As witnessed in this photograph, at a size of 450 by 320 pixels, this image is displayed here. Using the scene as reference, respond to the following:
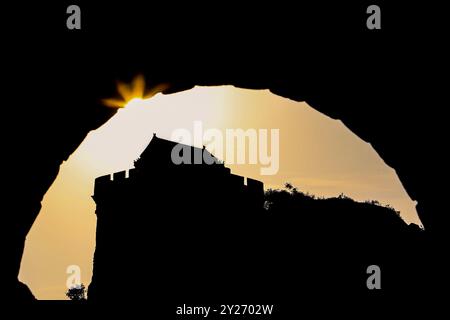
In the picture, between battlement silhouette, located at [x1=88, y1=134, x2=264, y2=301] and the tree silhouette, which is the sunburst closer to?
battlement silhouette, located at [x1=88, y1=134, x2=264, y2=301]

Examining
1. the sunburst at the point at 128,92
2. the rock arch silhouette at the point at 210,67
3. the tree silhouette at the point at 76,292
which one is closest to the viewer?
the rock arch silhouette at the point at 210,67

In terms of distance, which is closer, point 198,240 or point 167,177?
point 198,240

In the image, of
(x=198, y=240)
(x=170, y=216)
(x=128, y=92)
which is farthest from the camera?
(x=170, y=216)

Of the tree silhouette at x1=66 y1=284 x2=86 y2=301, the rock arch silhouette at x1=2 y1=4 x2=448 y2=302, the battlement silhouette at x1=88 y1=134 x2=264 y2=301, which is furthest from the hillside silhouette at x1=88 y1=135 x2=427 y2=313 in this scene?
the tree silhouette at x1=66 y1=284 x2=86 y2=301

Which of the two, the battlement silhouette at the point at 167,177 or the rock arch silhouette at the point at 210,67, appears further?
the battlement silhouette at the point at 167,177

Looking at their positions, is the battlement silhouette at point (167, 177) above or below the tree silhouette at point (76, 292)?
above

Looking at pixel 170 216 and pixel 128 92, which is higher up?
pixel 128 92

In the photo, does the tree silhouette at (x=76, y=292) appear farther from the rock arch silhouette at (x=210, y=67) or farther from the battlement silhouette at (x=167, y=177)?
the rock arch silhouette at (x=210, y=67)

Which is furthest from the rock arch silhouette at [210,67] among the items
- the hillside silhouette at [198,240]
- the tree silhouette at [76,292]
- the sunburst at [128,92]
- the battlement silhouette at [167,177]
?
the tree silhouette at [76,292]

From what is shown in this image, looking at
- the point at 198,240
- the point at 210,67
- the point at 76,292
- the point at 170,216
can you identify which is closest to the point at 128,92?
the point at 210,67

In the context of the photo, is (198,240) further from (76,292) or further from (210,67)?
(76,292)

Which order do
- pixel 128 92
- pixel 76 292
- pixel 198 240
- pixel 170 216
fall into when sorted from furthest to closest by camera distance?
pixel 76 292
pixel 170 216
pixel 198 240
pixel 128 92

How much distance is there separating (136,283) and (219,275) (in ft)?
12.6
